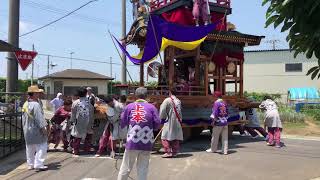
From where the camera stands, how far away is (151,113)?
8102mm

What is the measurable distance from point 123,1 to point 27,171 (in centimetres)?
1723

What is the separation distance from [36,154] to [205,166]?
3.88 metres

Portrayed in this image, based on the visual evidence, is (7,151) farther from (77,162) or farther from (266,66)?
(266,66)

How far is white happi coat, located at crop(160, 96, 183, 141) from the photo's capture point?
480 inches

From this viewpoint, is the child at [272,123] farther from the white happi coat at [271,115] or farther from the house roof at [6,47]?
the house roof at [6,47]

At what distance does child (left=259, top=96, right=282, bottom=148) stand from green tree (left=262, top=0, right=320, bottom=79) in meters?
8.58

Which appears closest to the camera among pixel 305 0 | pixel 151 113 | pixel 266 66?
pixel 305 0

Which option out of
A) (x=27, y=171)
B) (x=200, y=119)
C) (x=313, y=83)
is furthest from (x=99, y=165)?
(x=313, y=83)

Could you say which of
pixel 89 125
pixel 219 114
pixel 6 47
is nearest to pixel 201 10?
pixel 219 114

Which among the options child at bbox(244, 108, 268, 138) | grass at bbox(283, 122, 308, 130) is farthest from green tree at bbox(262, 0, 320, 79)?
grass at bbox(283, 122, 308, 130)

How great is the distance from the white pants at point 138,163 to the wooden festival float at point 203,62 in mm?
6377

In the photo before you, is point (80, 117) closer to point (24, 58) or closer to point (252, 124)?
point (24, 58)

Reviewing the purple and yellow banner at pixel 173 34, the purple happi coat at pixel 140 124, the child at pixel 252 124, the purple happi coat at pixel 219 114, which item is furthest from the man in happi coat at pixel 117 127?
the child at pixel 252 124

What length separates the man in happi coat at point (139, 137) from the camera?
791 cm
